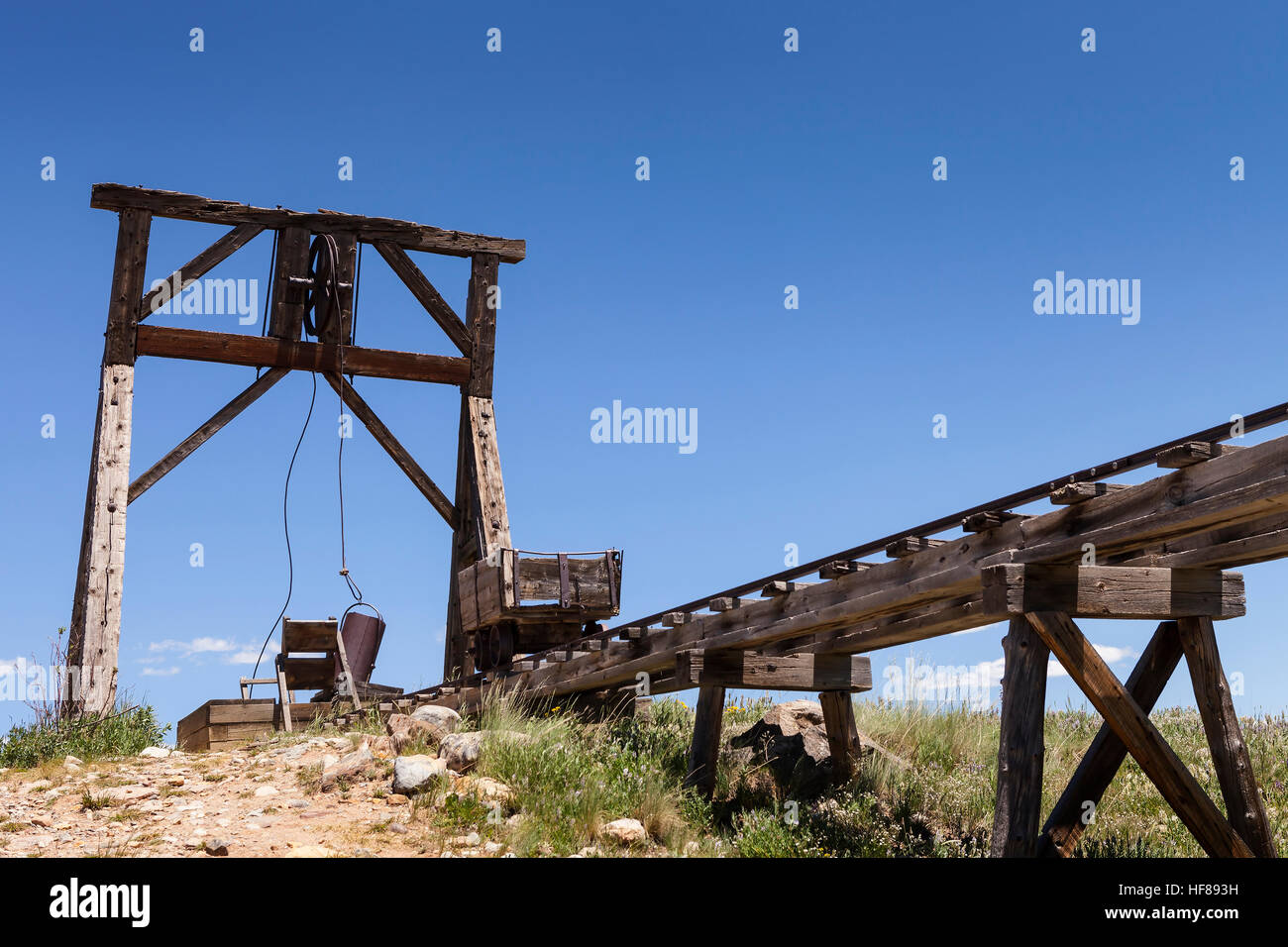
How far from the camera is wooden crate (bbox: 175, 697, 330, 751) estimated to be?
554 inches

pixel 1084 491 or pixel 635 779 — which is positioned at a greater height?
pixel 1084 491

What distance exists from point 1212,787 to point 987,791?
2234mm

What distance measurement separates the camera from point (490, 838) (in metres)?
8.02

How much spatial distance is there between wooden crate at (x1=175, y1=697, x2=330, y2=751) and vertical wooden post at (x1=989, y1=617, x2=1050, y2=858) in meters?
9.54

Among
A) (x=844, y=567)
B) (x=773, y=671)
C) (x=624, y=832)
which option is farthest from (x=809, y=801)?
(x=844, y=567)

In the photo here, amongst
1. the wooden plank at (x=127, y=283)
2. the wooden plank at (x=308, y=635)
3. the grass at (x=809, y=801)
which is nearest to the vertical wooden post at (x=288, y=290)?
the wooden plank at (x=127, y=283)

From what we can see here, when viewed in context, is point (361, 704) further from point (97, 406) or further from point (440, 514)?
point (97, 406)

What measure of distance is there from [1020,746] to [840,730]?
4.18 metres

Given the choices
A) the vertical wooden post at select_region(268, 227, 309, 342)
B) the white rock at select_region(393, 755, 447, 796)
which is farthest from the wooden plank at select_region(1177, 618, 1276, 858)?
the vertical wooden post at select_region(268, 227, 309, 342)

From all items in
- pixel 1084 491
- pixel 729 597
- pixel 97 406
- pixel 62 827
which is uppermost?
pixel 97 406

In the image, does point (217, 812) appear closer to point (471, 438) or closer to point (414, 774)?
point (414, 774)

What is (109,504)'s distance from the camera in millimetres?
13875

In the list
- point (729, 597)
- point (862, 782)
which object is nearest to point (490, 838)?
point (729, 597)

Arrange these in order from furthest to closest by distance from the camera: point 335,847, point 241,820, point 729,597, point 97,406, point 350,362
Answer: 1. point 350,362
2. point 97,406
3. point 729,597
4. point 241,820
5. point 335,847
